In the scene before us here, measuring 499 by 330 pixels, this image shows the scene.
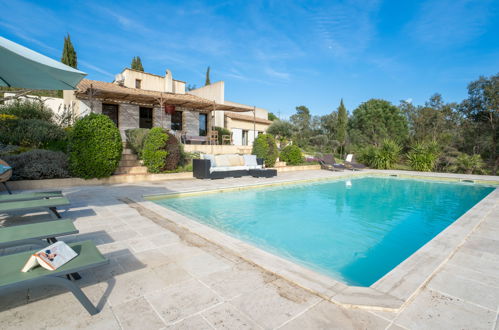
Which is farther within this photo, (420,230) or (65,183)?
(65,183)

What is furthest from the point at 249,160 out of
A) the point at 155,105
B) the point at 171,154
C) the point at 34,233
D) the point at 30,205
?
the point at 34,233

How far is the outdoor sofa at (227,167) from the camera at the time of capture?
9.45 metres

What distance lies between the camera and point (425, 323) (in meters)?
1.77

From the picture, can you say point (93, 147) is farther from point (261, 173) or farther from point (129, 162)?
point (261, 173)

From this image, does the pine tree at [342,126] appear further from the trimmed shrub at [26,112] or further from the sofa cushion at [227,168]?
the trimmed shrub at [26,112]

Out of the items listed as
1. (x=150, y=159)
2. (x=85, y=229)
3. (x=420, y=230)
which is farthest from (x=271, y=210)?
(x=150, y=159)

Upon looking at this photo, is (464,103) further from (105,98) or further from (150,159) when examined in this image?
(105,98)

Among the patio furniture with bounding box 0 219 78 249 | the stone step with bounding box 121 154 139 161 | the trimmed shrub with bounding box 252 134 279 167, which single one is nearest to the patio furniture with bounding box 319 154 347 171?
the trimmed shrub with bounding box 252 134 279 167

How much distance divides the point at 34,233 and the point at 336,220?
4942 mm

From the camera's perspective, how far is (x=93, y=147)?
24.5 feet

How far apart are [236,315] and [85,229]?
300 cm

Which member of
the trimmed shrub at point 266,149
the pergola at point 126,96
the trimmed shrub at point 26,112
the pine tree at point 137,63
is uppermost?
the pine tree at point 137,63

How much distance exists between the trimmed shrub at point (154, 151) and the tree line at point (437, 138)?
1131 centimetres

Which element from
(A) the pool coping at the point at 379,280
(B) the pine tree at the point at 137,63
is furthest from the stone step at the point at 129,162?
(B) the pine tree at the point at 137,63
